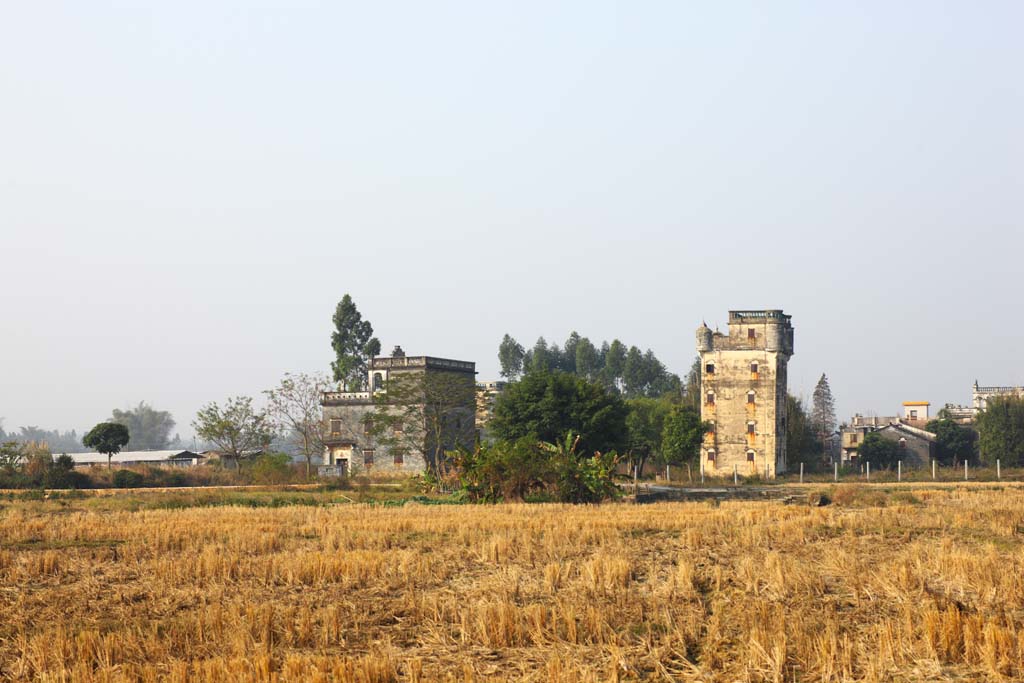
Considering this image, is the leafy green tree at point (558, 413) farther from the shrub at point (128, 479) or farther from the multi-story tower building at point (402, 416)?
the shrub at point (128, 479)

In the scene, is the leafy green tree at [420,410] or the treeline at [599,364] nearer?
the leafy green tree at [420,410]

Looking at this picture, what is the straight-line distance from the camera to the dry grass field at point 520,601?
13414 millimetres

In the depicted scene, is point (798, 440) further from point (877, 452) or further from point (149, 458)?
point (149, 458)

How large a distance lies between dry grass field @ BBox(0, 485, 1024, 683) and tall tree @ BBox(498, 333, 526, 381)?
113768 mm

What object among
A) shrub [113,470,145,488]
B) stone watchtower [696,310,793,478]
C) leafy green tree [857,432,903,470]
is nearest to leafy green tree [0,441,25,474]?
shrub [113,470,145,488]

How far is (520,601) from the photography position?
1695 centimetres

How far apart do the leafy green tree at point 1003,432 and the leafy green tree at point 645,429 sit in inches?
974

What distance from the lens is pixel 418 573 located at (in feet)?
63.7

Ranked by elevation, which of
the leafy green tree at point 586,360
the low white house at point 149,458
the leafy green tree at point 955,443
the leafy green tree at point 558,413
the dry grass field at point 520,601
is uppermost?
the leafy green tree at point 586,360

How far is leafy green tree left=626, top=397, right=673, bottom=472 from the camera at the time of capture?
84312mm

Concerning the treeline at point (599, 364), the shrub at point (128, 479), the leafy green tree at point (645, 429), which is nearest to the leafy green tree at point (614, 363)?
the treeline at point (599, 364)

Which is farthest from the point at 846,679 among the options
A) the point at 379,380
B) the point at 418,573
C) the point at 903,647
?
the point at 379,380

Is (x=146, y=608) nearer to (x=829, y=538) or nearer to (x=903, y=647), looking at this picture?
(x=903, y=647)

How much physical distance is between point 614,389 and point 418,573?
124910 millimetres
